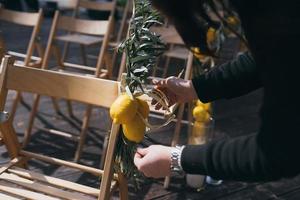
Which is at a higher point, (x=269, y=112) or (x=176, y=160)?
(x=269, y=112)

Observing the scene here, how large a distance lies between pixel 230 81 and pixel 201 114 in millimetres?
1060

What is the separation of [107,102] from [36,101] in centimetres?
151

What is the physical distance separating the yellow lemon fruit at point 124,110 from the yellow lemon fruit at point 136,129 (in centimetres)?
2

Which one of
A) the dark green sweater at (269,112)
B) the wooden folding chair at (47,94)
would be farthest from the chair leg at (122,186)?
the dark green sweater at (269,112)

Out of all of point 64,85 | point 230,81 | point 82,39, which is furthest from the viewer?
point 82,39

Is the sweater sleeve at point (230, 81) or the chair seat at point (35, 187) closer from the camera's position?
the sweater sleeve at point (230, 81)

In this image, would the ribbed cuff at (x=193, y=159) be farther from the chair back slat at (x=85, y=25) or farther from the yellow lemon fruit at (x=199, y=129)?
the chair back slat at (x=85, y=25)

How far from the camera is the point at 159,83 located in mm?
1580

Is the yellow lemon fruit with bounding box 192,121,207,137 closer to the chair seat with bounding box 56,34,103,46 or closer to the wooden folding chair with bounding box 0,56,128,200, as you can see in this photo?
the wooden folding chair with bounding box 0,56,128,200

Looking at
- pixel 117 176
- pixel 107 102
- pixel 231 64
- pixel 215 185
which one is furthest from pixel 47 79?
pixel 215 185

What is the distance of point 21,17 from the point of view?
344cm

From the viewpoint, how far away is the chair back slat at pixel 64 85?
1.66 metres

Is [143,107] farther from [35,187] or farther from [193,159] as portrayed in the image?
[35,187]

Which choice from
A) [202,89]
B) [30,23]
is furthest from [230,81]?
[30,23]
